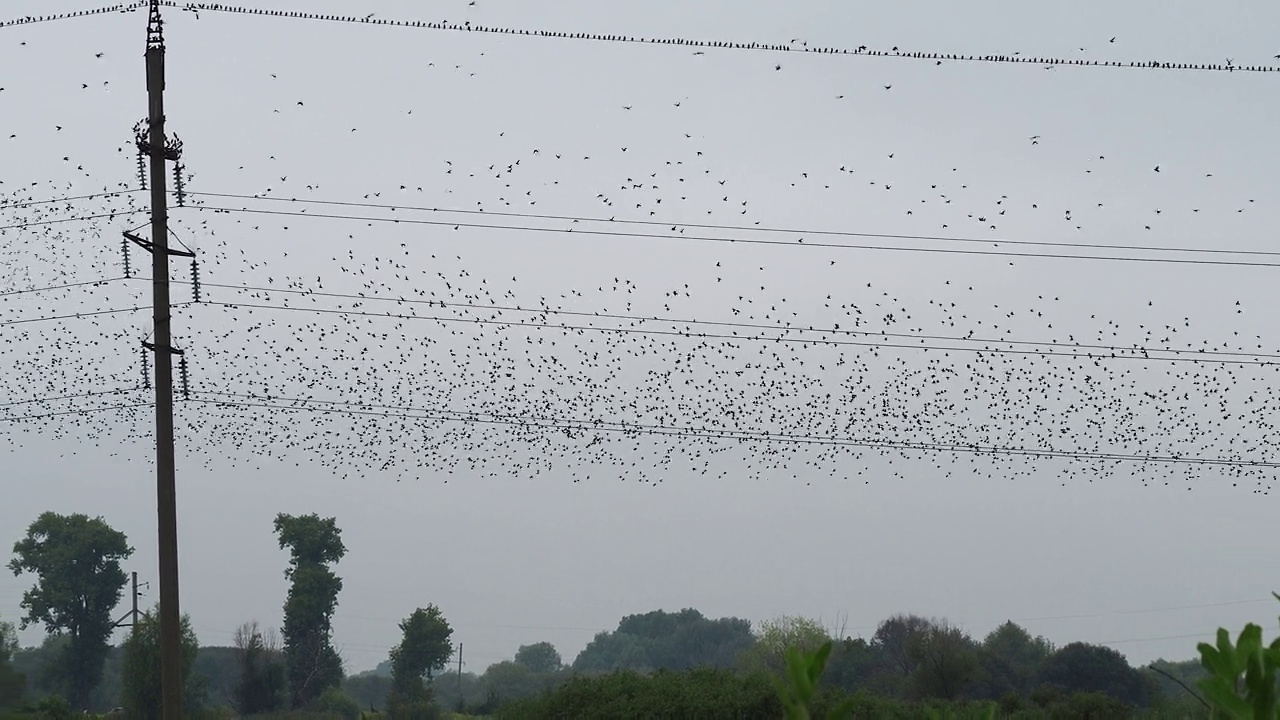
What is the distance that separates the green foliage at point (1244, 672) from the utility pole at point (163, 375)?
17078mm

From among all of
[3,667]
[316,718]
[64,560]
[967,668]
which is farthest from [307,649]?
[3,667]

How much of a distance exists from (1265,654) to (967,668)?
3962cm

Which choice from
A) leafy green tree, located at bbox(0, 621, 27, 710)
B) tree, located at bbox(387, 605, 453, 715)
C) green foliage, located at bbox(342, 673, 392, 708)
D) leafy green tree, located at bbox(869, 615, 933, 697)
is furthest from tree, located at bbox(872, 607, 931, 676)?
leafy green tree, located at bbox(0, 621, 27, 710)

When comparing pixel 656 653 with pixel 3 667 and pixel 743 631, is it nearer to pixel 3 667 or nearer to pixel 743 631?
pixel 743 631

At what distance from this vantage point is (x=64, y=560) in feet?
212

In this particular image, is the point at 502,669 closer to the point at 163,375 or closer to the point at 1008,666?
the point at 1008,666

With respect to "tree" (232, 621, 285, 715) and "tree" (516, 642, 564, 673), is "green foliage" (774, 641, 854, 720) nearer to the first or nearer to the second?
"tree" (232, 621, 285, 715)

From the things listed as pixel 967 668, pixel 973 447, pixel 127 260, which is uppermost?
pixel 127 260

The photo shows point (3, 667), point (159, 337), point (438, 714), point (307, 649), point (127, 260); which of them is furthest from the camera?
point (307, 649)

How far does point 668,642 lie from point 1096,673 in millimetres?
51905

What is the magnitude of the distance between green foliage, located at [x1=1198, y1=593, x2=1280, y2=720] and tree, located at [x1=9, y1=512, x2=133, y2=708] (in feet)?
224

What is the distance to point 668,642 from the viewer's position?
95.8 meters

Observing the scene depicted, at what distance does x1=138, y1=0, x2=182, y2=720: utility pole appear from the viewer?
57.8 ft

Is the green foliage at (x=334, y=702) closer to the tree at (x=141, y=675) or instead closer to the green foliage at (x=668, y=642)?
the tree at (x=141, y=675)
